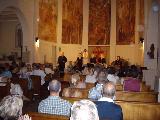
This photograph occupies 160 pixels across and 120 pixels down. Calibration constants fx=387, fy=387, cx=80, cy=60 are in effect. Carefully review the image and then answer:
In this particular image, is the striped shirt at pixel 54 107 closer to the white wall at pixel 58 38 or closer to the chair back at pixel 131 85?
the chair back at pixel 131 85

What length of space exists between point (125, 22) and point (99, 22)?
304 centimetres

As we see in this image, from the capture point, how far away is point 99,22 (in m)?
35.5

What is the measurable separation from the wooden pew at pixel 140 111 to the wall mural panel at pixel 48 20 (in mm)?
19737

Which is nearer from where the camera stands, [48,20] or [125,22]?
[48,20]

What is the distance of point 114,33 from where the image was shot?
112 ft

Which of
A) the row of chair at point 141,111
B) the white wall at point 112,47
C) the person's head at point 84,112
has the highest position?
the white wall at point 112,47

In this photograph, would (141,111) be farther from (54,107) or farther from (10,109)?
(10,109)

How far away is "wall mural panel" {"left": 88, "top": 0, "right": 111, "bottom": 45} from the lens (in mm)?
34938

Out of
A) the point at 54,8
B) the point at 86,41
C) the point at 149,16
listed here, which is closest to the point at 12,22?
the point at 54,8

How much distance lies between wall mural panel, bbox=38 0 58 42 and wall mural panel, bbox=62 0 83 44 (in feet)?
6.30

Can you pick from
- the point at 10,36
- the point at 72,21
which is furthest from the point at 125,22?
the point at 10,36

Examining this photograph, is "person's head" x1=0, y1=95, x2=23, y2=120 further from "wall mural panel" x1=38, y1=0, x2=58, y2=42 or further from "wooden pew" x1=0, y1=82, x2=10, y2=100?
"wall mural panel" x1=38, y1=0, x2=58, y2=42

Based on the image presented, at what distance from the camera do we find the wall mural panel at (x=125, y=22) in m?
32.3

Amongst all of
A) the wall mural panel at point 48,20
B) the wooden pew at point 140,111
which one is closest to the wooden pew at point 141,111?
the wooden pew at point 140,111
